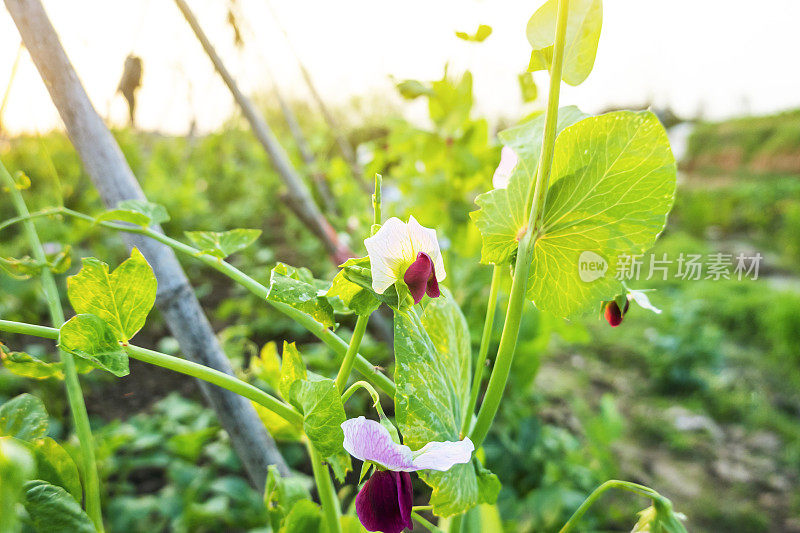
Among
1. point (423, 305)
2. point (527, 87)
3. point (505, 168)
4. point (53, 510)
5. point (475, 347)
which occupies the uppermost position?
point (527, 87)

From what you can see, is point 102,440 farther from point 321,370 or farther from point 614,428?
point 614,428

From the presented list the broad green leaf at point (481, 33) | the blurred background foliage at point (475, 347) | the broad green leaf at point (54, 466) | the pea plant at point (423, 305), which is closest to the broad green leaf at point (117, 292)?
the pea plant at point (423, 305)

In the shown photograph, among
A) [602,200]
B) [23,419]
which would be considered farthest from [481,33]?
[23,419]

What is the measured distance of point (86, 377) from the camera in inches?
50.1

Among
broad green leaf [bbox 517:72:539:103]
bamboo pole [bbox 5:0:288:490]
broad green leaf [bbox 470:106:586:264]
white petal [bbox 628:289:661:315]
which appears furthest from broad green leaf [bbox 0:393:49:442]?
broad green leaf [bbox 517:72:539:103]

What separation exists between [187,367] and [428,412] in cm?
16

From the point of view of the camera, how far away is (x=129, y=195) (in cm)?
48

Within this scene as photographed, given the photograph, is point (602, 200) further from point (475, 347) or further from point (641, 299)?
point (475, 347)

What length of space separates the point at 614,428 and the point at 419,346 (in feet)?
3.47

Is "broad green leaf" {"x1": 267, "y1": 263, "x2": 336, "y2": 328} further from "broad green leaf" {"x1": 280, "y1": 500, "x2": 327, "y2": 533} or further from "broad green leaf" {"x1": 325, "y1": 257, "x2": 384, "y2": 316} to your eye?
"broad green leaf" {"x1": 280, "y1": 500, "x2": 327, "y2": 533}

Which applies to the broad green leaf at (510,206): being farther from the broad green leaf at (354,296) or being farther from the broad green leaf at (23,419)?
the broad green leaf at (23,419)

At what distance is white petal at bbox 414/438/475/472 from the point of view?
26 cm

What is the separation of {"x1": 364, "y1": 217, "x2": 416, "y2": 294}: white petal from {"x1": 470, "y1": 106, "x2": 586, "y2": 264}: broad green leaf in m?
0.07

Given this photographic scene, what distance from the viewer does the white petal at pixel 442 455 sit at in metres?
0.26
